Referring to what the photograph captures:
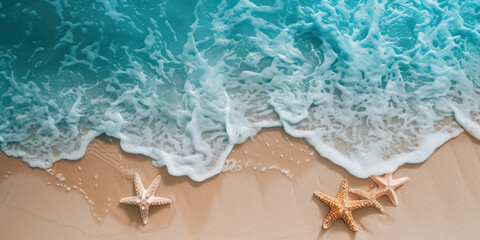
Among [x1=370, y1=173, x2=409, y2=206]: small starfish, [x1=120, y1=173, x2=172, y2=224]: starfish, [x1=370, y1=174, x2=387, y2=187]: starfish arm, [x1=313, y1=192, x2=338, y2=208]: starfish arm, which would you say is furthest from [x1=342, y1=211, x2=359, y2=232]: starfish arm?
[x1=120, y1=173, x2=172, y2=224]: starfish

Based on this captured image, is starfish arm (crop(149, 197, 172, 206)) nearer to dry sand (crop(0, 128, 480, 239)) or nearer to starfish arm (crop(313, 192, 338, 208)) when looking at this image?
dry sand (crop(0, 128, 480, 239))

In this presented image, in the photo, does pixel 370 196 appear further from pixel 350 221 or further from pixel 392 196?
pixel 350 221

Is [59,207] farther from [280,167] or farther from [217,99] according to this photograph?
[280,167]

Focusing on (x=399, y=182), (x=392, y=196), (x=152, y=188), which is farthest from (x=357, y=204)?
(x=152, y=188)

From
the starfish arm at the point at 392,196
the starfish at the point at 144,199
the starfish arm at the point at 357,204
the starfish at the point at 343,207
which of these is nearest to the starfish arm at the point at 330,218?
the starfish at the point at 343,207

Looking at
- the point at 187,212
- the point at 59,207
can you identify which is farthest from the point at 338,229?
the point at 59,207

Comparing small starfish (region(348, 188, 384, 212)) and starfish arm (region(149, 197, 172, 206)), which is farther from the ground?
small starfish (region(348, 188, 384, 212))

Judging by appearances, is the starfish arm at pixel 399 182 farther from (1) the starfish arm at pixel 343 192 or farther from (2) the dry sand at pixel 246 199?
(1) the starfish arm at pixel 343 192
